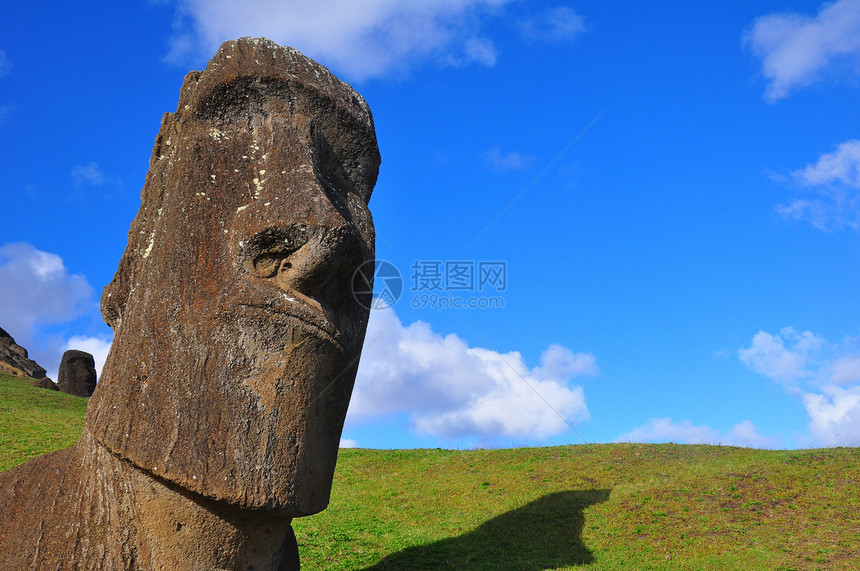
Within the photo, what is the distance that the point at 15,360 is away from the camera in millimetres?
31781

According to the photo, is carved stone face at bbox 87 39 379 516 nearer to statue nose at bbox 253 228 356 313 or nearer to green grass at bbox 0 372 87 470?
statue nose at bbox 253 228 356 313

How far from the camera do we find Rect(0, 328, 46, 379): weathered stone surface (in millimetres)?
30452

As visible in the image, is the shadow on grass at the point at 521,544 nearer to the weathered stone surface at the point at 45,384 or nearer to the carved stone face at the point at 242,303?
the carved stone face at the point at 242,303

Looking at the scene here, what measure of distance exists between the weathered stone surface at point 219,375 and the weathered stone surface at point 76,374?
22.7 metres

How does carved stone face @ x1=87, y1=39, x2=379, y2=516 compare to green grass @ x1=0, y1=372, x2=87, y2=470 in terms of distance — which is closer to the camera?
carved stone face @ x1=87, y1=39, x2=379, y2=516

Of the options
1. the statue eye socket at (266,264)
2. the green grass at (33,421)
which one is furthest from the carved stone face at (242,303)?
the green grass at (33,421)

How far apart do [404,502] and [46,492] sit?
885 cm

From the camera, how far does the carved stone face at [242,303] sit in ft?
15.5

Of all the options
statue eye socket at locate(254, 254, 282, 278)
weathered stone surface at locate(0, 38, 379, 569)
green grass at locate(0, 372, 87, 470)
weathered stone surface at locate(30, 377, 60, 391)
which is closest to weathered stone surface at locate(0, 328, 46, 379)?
weathered stone surface at locate(30, 377, 60, 391)

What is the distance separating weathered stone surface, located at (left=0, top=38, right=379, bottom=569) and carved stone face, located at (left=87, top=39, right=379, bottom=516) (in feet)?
0.04

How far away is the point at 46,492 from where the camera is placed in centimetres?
522

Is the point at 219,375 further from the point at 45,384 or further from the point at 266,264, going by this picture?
the point at 45,384

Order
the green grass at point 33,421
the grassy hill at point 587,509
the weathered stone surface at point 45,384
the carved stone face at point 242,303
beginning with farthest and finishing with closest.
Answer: the weathered stone surface at point 45,384 < the green grass at point 33,421 < the grassy hill at point 587,509 < the carved stone face at point 242,303

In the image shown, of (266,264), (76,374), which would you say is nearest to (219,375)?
(266,264)
